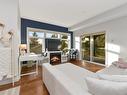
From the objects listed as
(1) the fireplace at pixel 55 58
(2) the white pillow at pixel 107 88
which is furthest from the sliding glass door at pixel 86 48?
(2) the white pillow at pixel 107 88

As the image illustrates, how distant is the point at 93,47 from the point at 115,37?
175 centimetres

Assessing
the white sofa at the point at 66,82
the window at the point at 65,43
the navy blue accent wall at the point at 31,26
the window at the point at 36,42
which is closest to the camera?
the white sofa at the point at 66,82

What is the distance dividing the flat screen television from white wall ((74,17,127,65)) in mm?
2918

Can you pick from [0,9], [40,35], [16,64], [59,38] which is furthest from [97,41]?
[0,9]

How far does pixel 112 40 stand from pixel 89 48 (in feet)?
6.27

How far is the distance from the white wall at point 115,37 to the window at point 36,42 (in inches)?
143

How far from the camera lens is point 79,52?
7633 mm

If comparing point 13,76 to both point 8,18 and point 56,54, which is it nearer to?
point 8,18

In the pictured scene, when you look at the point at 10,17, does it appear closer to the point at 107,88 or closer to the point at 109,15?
the point at 107,88

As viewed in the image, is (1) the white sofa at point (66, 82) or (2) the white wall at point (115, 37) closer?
(1) the white sofa at point (66, 82)

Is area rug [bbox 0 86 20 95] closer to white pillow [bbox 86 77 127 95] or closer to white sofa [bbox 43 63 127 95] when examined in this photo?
white sofa [bbox 43 63 127 95]

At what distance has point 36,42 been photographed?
6.29 m

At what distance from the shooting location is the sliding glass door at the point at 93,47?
583 cm

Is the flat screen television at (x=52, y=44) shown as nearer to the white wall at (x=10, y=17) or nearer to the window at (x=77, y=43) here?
the window at (x=77, y=43)
